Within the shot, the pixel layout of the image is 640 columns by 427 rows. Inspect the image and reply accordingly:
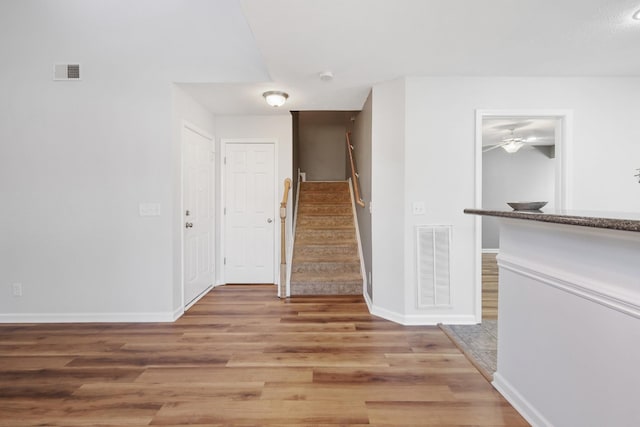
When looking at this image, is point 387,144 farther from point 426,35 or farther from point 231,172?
point 231,172

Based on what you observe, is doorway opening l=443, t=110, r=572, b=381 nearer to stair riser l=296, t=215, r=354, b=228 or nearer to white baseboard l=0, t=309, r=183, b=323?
stair riser l=296, t=215, r=354, b=228

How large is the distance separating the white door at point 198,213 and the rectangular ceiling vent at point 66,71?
1.05m

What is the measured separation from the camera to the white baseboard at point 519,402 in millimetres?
1491

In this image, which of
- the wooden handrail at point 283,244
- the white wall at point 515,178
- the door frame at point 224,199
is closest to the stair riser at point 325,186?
the door frame at point 224,199

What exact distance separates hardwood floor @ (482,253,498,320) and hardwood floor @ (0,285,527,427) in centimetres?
82

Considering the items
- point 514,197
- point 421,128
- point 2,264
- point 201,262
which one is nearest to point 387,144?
point 421,128

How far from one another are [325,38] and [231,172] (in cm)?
246

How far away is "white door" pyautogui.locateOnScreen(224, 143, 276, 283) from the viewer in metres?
4.15

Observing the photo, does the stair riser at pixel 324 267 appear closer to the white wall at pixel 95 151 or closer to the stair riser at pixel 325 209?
the stair riser at pixel 325 209

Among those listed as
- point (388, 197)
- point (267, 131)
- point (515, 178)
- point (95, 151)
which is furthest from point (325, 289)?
point (515, 178)

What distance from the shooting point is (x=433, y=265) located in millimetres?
2836

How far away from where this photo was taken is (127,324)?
2875mm

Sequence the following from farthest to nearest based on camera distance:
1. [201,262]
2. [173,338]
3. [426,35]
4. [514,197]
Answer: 1. [514,197]
2. [201,262]
3. [173,338]
4. [426,35]

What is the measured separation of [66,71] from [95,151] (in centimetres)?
80
